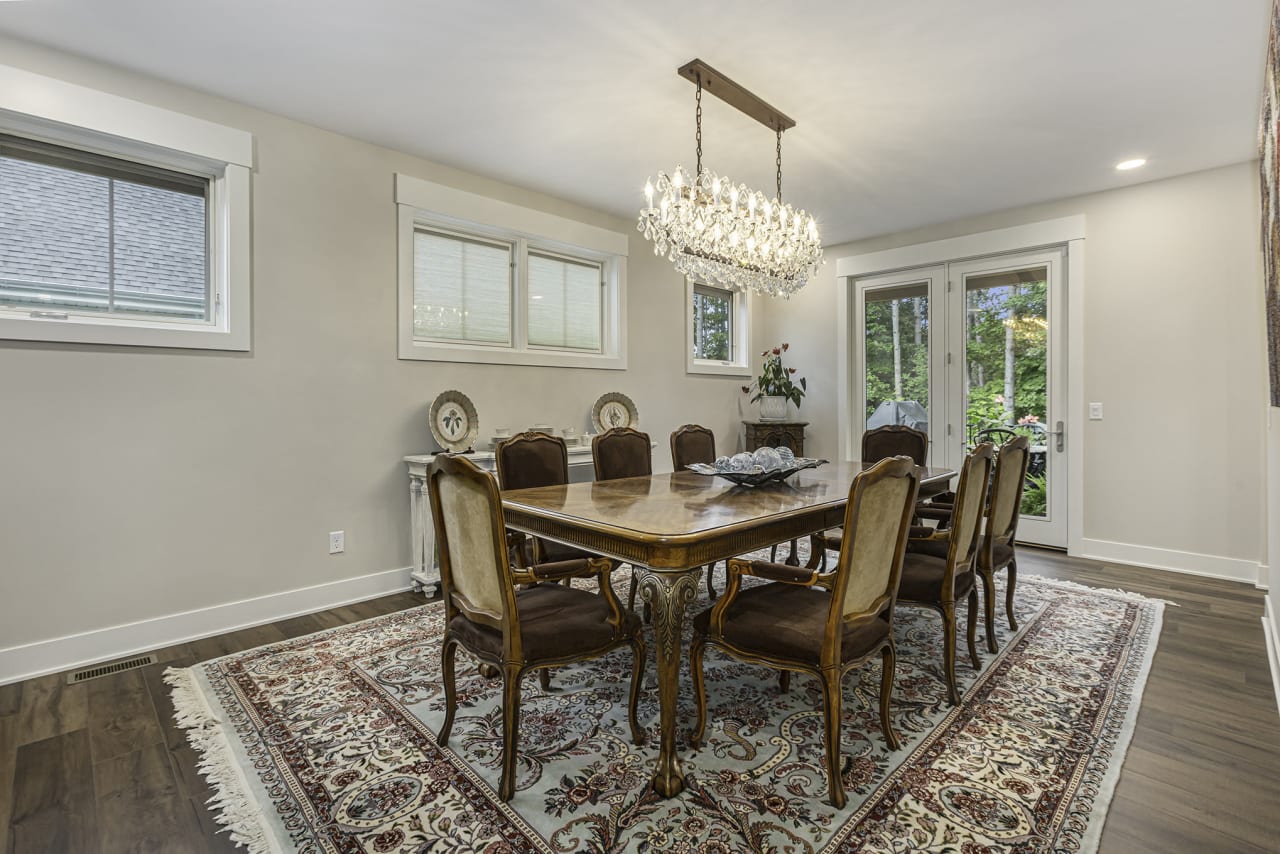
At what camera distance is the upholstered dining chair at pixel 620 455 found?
10.8ft

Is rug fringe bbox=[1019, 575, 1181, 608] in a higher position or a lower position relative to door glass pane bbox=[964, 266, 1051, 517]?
lower

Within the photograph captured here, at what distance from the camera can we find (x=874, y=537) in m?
1.71

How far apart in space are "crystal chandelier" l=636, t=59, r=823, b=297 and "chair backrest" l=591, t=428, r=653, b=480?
1016mm

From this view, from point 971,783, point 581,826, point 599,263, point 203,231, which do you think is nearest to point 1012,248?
point 599,263

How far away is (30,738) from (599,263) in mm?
4059

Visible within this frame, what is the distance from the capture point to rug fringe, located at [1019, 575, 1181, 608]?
333cm

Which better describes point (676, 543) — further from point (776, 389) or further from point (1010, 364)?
point (776, 389)

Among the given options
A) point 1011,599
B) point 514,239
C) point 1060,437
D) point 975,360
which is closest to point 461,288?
point 514,239

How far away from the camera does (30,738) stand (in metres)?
1.96

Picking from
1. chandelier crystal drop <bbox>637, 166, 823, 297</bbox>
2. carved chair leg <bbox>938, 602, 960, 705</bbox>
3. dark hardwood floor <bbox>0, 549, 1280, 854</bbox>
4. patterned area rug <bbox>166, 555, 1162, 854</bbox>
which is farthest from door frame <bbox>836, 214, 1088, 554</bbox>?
carved chair leg <bbox>938, 602, 960, 705</bbox>

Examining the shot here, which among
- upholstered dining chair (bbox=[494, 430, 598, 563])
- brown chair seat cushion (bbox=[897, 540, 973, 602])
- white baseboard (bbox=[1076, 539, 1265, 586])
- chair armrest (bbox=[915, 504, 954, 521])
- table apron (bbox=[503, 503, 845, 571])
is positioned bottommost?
white baseboard (bbox=[1076, 539, 1265, 586])

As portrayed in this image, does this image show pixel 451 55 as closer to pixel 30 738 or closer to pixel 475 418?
pixel 475 418

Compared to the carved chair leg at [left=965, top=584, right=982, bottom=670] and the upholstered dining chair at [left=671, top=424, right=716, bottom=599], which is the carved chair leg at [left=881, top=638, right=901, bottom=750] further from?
the upholstered dining chair at [left=671, top=424, right=716, bottom=599]

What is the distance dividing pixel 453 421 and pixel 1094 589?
13.3 ft
